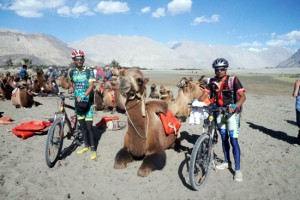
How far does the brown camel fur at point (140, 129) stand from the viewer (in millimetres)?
4801

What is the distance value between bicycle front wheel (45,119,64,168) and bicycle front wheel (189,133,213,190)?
2.90 metres

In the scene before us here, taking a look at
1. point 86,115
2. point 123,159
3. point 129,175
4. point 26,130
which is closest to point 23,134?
point 26,130

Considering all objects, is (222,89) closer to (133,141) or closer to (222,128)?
(222,128)

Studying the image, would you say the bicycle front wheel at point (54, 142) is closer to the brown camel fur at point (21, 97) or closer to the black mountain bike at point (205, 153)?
the black mountain bike at point (205, 153)

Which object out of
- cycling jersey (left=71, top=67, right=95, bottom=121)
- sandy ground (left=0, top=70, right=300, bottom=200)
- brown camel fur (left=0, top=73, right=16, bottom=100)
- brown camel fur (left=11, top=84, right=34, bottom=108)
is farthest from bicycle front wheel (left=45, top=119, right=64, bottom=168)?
brown camel fur (left=0, top=73, right=16, bottom=100)

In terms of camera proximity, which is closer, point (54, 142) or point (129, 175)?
point (129, 175)

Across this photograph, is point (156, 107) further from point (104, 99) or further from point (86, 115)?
point (104, 99)

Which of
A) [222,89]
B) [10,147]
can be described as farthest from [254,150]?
[10,147]

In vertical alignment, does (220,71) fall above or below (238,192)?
above

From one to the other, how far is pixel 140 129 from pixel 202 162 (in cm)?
135

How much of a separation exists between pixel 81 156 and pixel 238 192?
11.7 feet

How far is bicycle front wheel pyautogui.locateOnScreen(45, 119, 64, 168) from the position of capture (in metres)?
5.26

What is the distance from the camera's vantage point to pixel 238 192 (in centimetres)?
461

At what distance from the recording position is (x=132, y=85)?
4.70 meters
